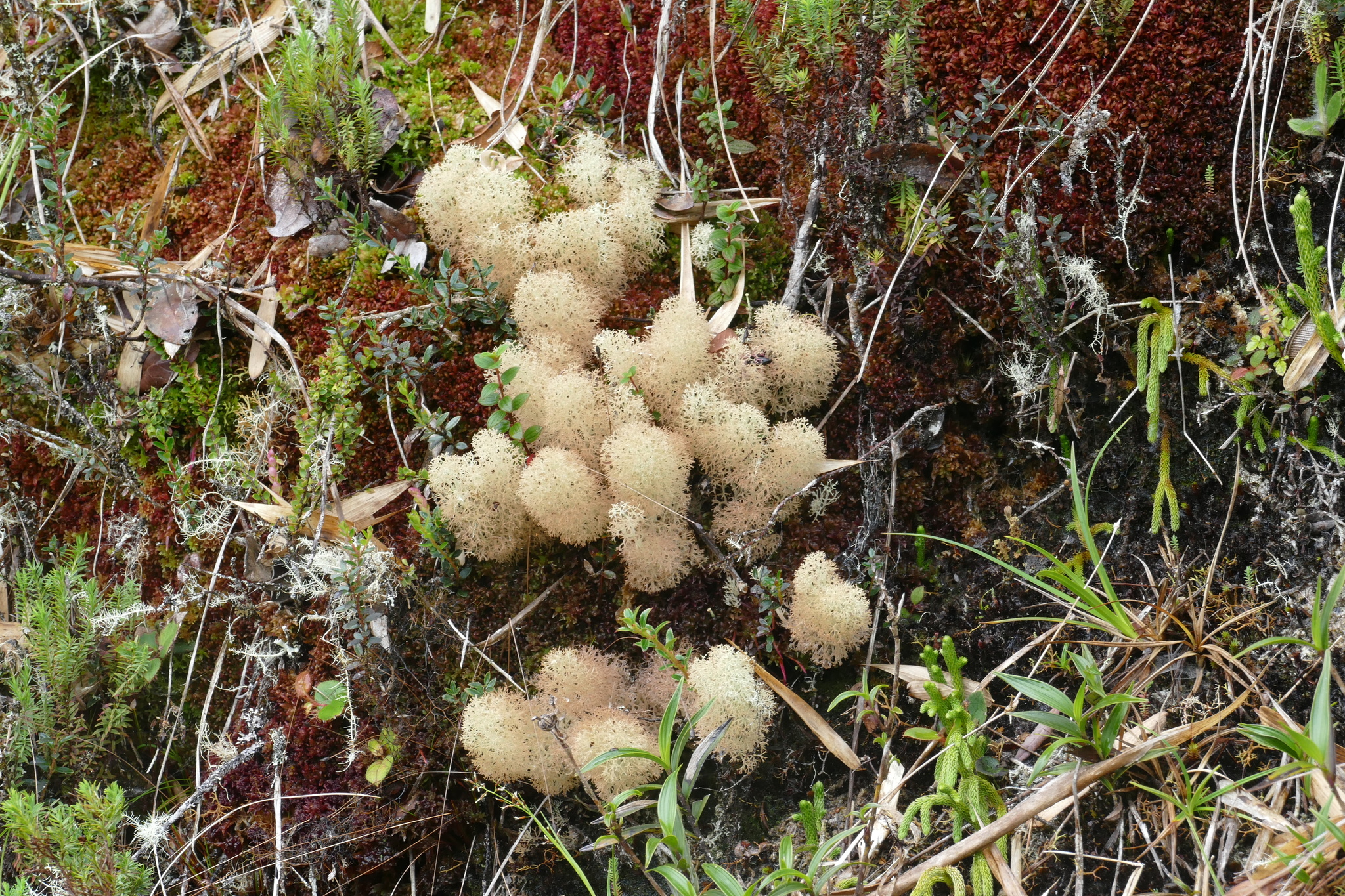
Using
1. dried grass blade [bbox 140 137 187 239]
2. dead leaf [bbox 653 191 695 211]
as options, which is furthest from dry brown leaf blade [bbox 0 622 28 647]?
dead leaf [bbox 653 191 695 211]

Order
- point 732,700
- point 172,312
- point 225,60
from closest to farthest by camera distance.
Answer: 1. point 732,700
2. point 172,312
3. point 225,60

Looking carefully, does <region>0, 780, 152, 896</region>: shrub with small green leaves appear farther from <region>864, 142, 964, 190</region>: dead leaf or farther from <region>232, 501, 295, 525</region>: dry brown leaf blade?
<region>864, 142, 964, 190</region>: dead leaf

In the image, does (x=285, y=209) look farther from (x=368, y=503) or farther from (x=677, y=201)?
(x=677, y=201)

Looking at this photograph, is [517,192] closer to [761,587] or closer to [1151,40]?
[761,587]

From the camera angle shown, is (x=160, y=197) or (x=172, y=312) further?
(x=160, y=197)

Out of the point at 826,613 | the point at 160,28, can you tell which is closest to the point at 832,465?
the point at 826,613

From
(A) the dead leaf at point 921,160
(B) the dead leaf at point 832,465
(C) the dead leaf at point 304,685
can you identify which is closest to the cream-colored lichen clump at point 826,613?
(B) the dead leaf at point 832,465
